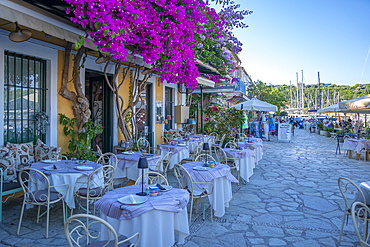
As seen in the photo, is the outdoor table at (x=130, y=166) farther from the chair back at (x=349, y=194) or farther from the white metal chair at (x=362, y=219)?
the white metal chair at (x=362, y=219)

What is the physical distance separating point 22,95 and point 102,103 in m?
2.94

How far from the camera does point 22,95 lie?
5.56 metres

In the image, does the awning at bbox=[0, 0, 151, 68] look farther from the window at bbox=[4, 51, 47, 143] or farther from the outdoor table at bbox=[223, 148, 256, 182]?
the outdoor table at bbox=[223, 148, 256, 182]

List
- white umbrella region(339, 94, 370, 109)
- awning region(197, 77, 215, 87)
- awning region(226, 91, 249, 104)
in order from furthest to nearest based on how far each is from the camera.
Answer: awning region(226, 91, 249, 104) → awning region(197, 77, 215, 87) → white umbrella region(339, 94, 370, 109)

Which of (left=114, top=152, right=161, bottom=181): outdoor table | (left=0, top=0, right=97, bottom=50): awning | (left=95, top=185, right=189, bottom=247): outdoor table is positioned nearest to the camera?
(left=95, top=185, right=189, bottom=247): outdoor table

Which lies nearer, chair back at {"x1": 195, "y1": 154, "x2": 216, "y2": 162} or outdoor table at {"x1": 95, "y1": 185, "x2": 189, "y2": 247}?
outdoor table at {"x1": 95, "y1": 185, "x2": 189, "y2": 247}

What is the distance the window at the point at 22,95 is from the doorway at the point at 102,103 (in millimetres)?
2140

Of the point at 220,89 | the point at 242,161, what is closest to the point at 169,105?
the point at 220,89

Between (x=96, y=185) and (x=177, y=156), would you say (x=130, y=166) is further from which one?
(x=177, y=156)

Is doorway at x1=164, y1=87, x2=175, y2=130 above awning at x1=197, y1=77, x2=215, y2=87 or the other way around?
the other way around

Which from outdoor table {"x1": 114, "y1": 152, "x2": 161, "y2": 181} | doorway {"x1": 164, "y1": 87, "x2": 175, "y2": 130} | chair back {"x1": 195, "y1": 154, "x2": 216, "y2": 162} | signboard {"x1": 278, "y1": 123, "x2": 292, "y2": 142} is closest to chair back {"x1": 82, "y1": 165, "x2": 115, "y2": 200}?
outdoor table {"x1": 114, "y1": 152, "x2": 161, "y2": 181}

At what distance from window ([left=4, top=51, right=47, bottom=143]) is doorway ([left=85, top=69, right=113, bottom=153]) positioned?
2.14 meters

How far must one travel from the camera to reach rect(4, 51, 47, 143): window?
528cm

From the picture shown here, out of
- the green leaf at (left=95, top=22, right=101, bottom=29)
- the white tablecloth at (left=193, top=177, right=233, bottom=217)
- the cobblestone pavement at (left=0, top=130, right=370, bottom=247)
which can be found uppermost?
the green leaf at (left=95, top=22, right=101, bottom=29)
